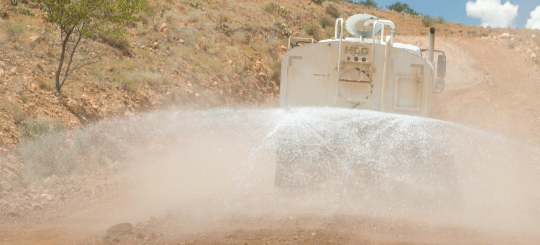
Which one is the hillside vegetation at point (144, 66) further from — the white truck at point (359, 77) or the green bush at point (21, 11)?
the white truck at point (359, 77)

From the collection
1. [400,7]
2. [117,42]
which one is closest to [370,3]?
[400,7]

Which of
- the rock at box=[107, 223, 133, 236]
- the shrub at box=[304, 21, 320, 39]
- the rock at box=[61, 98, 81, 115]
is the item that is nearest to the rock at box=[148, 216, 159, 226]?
the rock at box=[107, 223, 133, 236]

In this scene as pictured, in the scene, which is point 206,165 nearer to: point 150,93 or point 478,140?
point 150,93

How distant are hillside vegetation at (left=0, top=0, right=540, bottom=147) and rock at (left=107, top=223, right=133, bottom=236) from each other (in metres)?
3.57

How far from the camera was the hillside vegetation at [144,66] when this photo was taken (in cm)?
960

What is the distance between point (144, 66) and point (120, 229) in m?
9.53

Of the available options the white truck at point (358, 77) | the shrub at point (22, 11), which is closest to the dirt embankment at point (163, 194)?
the white truck at point (358, 77)

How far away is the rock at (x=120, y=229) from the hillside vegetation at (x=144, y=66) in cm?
357

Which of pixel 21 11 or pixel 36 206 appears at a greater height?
pixel 21 11

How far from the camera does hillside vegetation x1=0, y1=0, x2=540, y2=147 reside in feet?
31.5

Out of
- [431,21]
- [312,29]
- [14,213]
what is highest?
[431,21]

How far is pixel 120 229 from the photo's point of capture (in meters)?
5.47

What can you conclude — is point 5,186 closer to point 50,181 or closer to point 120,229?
point 50,181

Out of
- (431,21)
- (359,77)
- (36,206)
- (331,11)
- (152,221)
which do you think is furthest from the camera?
(431,21)
